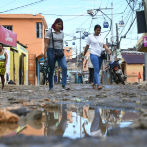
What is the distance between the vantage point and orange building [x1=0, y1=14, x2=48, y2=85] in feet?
81.0

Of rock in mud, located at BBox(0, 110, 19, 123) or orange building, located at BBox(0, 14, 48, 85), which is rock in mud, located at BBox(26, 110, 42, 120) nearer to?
rock in mud, located at BBox(0, 110, 19, 123)

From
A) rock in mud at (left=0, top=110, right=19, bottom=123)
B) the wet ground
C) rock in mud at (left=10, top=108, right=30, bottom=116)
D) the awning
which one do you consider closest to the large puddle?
the wet ground

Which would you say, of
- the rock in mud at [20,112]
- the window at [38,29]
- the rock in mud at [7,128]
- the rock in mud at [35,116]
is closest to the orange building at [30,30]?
the window at [38,29]

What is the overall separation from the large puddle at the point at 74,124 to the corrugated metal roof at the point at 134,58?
30.0 metres

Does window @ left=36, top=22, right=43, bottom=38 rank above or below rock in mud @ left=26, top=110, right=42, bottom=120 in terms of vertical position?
above

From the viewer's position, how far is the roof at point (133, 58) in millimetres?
31875

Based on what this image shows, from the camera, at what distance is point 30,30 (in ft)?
81.9

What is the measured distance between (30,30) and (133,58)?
1500 cm

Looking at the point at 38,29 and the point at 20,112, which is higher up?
the point at 38,29

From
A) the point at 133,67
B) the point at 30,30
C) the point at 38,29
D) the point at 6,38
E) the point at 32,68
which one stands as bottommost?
the point at 32,68

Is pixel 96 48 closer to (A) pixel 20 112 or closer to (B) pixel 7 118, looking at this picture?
(A) pixel 20 112

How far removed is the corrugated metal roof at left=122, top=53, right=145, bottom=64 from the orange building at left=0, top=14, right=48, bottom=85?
42.2 feet

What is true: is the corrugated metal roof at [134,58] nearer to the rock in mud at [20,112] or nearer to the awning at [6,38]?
the awning at [6,38]

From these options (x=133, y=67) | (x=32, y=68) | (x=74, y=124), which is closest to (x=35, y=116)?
(x=74, y=124)
